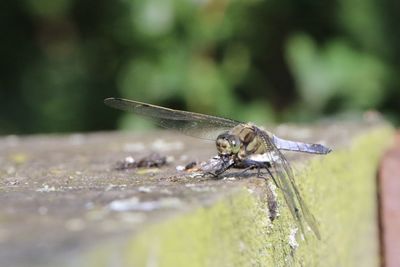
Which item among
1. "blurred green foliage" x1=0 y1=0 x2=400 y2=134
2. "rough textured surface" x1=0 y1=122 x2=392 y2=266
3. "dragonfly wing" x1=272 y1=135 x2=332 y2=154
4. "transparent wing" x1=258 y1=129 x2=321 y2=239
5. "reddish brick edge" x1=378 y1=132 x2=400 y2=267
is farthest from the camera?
"blurred green foliage" x1=0 y1=0 x2=400 y2=134

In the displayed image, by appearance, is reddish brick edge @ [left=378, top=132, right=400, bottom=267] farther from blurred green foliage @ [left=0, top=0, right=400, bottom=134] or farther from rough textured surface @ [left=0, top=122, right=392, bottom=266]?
blurred green foliage @ [left=0, top=0, right=400, bottom=134]

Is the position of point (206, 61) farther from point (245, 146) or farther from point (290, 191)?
point (290, 191)

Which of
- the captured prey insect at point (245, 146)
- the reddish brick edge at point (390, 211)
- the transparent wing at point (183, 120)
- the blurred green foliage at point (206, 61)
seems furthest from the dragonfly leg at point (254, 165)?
the blurred green foliage at point (206, 61)

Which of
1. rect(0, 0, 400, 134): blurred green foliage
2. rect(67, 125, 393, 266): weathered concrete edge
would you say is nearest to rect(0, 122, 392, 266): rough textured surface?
rect(67, 125, 393, 266): weathered concrete edge

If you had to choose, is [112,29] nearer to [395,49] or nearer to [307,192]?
[395,49]

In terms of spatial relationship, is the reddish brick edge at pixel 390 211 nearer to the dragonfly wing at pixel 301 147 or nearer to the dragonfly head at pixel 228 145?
the dragonfly wing at pixel 301 147

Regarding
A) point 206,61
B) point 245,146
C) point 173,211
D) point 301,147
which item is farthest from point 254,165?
point 206,61
